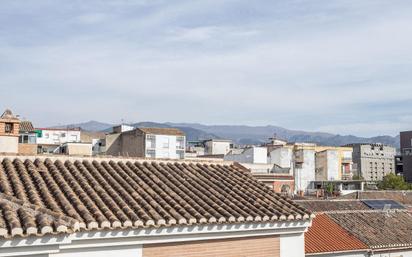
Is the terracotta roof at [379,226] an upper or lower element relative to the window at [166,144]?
lower

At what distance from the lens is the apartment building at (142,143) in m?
76.1

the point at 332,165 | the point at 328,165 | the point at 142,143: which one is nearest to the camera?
the point at 142,143

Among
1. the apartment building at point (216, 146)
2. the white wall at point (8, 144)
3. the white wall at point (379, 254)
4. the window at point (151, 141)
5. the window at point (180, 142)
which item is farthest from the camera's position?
the apartment building at point (216, 146)

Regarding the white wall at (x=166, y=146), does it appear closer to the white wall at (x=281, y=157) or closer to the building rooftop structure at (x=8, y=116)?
the white wall at (x=281, y=157)

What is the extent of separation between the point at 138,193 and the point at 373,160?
454 feet

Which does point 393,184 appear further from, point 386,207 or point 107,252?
point 107,252

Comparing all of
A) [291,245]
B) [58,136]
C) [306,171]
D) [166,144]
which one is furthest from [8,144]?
[58,136]

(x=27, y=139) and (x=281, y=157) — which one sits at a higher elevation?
(x=27, y=139)

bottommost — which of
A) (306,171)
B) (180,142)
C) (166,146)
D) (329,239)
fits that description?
(329,239)

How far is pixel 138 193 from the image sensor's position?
40.7 ft

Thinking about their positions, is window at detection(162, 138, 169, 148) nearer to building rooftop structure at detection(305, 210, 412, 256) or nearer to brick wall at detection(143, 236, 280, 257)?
building rooftop structure at detection(305, 210, 412, 256)

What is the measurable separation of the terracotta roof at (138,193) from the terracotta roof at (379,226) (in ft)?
36.4

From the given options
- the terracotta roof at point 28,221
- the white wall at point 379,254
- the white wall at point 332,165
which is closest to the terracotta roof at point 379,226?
the white wall at point 379,254

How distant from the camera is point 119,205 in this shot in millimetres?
11414
